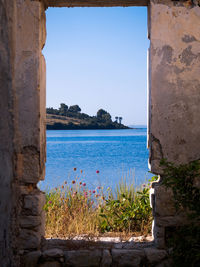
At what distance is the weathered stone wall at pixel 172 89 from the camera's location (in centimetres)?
288

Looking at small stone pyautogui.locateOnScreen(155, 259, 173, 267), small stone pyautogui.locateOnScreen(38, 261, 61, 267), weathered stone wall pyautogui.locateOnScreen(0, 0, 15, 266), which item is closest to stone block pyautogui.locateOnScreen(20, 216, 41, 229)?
small stone pyautogui.locateOnScreen(38, 261, 61, 267)

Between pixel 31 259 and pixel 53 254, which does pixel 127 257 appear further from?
pixel 31 259

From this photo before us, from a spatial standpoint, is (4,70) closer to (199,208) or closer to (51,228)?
(199,208)

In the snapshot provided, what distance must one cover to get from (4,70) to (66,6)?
2338mm

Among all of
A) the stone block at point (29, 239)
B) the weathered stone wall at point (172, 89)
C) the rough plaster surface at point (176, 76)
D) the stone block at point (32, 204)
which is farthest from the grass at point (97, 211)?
the rough plaster surface at point (176, 76)

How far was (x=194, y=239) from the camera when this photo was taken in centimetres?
239

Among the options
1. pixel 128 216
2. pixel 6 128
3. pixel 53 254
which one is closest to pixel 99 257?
pixel 53 254

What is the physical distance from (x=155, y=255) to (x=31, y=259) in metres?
1.12

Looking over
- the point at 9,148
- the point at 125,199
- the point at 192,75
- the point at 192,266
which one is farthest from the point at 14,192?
the point at 125,199

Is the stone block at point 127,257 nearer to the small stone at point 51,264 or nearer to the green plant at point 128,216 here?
the small stone at point 51,264

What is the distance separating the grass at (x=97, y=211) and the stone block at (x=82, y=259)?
41 cm

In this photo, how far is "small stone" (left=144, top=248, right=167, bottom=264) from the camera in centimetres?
282

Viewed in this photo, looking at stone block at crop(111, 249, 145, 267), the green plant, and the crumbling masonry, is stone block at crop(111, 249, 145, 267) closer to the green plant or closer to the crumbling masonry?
the crumbling masonry

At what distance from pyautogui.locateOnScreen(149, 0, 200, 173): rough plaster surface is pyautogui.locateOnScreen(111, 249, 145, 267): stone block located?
2.53 ft
